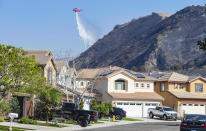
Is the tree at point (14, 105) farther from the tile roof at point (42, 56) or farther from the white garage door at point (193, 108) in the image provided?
the white garage door at point (193, 108)

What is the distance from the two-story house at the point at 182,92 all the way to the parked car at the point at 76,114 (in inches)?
1042

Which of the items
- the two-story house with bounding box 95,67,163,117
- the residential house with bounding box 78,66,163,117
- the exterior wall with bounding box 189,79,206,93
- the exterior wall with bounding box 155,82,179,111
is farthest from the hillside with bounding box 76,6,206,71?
the two-story house with bounding box 95,67,163,117

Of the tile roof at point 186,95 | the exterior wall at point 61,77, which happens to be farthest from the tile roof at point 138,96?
the exterior wall at point 61,77

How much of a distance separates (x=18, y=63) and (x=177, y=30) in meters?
164

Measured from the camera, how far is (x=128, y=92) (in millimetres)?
58625

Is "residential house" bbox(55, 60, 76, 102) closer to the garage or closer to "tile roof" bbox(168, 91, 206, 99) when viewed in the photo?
the garage

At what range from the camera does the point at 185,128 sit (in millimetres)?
24266

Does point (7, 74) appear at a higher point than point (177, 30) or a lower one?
lower

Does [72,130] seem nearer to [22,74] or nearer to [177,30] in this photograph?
[22,74]

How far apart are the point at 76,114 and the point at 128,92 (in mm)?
24605

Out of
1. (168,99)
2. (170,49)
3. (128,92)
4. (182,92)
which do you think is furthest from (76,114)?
(170,49)

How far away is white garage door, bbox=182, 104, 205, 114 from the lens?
195 ft

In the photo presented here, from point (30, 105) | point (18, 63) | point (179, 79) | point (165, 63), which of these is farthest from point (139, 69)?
point (18, 63)

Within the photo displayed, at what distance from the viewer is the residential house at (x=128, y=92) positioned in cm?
5608
